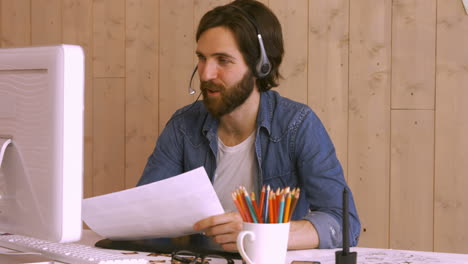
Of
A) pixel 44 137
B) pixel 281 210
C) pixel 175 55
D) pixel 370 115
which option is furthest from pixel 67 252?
pixel 175 55

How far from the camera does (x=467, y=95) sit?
6.93 ft

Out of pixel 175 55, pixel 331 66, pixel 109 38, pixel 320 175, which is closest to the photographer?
pixel 320 175

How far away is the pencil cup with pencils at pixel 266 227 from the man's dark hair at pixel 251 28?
0.82 metres

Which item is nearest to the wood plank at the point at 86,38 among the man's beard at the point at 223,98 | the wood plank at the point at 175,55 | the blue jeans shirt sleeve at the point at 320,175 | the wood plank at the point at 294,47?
the wood plank at the point at 175,55

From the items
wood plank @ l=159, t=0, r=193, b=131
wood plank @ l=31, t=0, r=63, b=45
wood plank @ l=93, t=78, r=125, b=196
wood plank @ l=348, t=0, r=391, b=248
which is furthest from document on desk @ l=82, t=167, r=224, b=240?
wood plank @ l=31, t=0, r=63, b=45

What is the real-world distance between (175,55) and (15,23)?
0.91m

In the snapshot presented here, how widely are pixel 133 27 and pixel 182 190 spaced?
1.59 metres

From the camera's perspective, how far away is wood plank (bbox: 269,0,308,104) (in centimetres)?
233

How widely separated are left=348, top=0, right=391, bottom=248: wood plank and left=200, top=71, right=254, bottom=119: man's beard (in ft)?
2.07

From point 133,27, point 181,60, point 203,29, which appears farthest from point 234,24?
point 133,27

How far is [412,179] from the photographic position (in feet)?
7.20

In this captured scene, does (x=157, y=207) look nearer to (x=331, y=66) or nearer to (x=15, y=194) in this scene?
(x=15, y=194)

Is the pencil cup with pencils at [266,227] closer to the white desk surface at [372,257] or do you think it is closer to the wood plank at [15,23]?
the white desk surface at [372,257]

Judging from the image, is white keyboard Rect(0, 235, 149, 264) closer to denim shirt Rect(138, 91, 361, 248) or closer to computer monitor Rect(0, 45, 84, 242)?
computer monitor Rect(0, 45, 84, 242)
